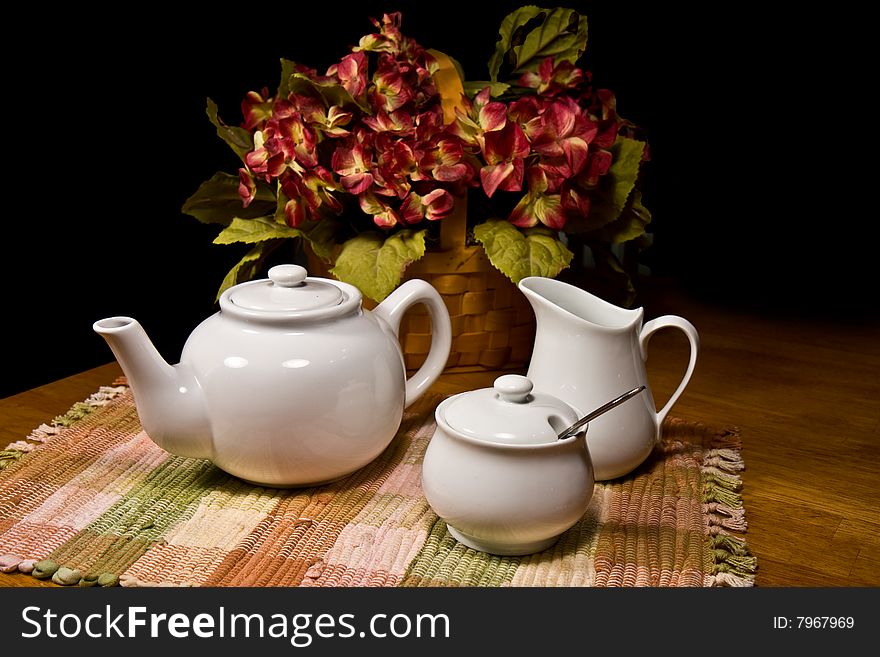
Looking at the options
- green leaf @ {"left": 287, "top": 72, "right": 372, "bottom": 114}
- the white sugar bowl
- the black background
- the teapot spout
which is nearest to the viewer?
the white sugar bowl

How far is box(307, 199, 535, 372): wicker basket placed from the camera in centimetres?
113

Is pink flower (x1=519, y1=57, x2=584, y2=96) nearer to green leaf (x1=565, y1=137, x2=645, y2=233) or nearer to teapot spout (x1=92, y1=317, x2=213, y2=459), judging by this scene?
green leaf (x1=565, y1=137, x2=645, y2=233)

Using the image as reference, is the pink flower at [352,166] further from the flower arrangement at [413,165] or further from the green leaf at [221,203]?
the green leaf at [221,203]

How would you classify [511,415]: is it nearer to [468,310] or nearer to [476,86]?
[468,310]

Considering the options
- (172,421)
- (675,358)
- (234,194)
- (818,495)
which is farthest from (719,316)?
(172,421)

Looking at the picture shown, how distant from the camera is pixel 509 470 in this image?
0.75 m

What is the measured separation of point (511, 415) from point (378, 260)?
1.24ft

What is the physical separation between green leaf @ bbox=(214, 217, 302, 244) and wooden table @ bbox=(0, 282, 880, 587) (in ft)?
0.78

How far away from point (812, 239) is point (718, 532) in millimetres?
975

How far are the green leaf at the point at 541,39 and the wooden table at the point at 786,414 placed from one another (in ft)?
1.31

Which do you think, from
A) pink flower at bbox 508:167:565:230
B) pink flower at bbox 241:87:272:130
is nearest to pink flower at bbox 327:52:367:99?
pink flower at bbox 241:87:272:130

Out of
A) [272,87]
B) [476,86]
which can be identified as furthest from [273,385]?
[272,87]

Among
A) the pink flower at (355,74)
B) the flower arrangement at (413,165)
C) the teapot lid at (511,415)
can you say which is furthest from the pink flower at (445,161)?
the teapot lid at (511,415)

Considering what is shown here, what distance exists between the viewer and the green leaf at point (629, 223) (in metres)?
1.17
